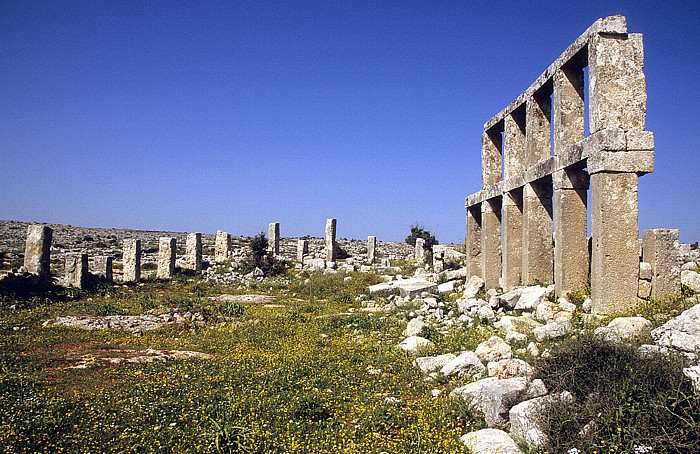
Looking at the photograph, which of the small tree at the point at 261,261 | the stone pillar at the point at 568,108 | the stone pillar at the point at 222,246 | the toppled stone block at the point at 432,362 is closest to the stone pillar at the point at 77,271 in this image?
the small tree at the point at 261,261

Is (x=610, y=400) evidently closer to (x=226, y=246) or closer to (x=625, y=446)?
(x=625, y=446)

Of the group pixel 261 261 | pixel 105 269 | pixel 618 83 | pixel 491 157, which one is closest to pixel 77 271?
pixel 105 269

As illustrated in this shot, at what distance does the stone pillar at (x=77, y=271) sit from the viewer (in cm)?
1825

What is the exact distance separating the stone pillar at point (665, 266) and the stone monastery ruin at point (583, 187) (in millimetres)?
19

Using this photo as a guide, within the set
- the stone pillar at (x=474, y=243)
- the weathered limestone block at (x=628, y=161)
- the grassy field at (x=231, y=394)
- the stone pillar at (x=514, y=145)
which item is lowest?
the grassy field at (x=231, y=394)

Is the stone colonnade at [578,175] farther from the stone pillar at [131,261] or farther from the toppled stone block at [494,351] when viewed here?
the stone pillar at [131,261]

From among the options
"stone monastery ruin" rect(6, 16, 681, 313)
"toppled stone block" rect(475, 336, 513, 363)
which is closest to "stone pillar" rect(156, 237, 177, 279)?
"stone monastery ruin" rect(6, 16, 681, 313)

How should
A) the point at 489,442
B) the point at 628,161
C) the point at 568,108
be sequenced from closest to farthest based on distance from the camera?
the point at 489,442
the point at 628,161
the point at 568,108

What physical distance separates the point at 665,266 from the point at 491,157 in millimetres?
8196

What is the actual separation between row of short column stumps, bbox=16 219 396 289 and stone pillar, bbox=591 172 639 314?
1673 centimetres

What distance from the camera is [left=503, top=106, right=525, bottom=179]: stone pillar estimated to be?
1486 cm

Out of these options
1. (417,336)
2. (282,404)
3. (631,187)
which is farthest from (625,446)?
(631,187)

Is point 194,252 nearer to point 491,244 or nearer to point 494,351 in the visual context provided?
point 491,244

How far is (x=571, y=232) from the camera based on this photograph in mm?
11312
